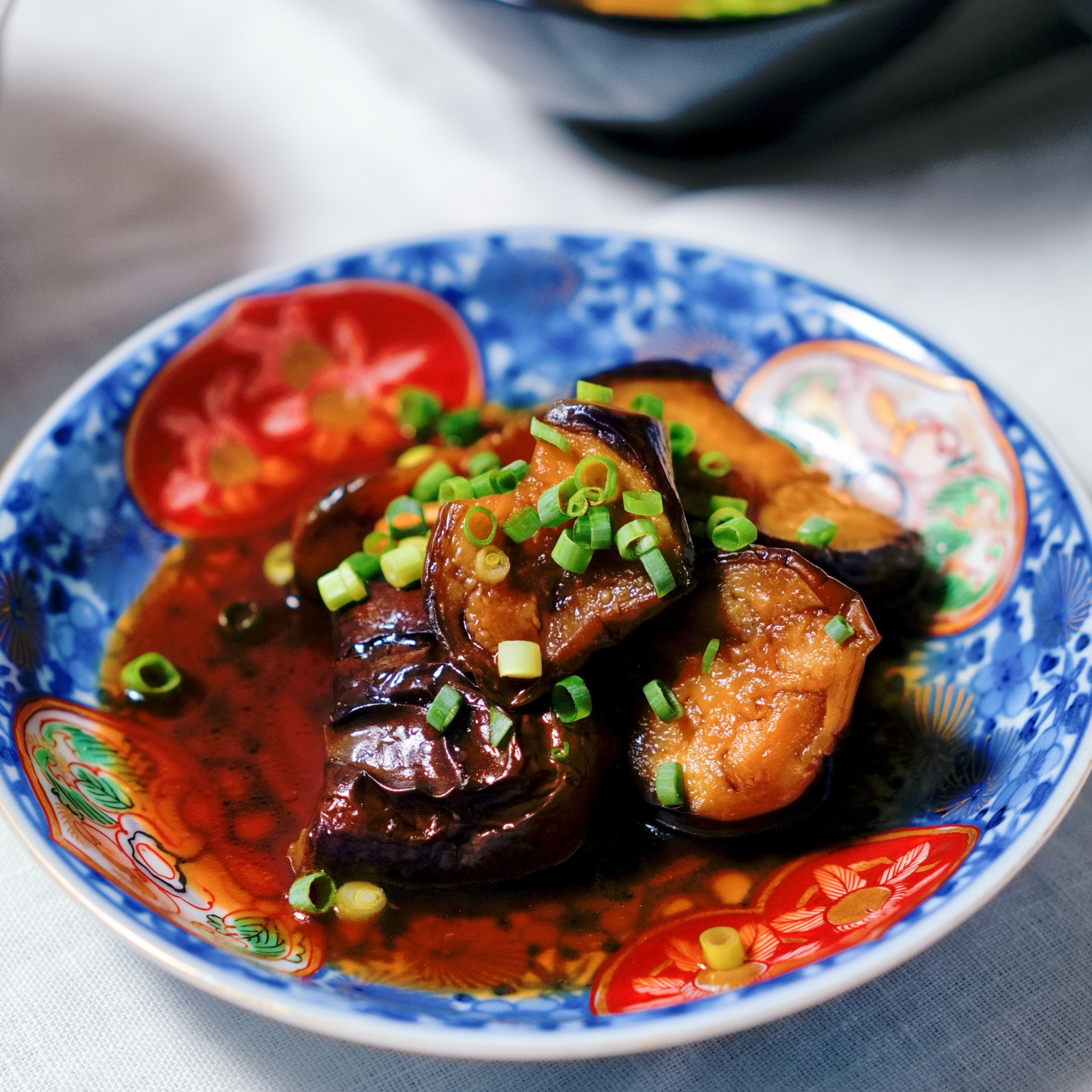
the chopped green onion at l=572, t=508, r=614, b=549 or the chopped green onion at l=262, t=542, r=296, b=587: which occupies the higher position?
the chopped green onion at l=572, t=508, r=614, b=549

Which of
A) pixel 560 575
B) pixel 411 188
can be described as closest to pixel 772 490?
pixel 560 575

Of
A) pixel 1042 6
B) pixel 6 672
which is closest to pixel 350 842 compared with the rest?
pixel 6 672

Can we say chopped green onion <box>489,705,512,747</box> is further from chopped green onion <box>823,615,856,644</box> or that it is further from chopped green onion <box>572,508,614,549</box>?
chopped green onion <box>823,615,856,644</box>

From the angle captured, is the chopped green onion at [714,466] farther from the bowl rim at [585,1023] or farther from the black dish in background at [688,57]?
the black dish in background at [688,57]

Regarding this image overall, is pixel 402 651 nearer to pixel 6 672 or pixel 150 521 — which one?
pixel 6 672

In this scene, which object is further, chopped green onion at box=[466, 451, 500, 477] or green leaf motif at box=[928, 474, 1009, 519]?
green leaf motif at box=[928, 474, 1009, 519]

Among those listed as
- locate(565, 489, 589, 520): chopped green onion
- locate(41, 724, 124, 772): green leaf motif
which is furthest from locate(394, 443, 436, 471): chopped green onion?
locate(41, 724, 124, 772): green leaf motif
